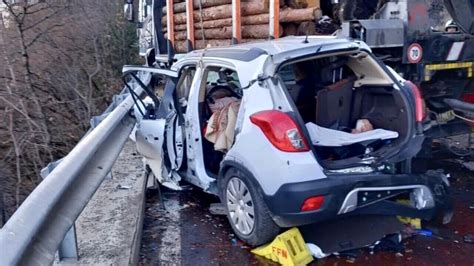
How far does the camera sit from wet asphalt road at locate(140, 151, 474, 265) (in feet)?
14.3

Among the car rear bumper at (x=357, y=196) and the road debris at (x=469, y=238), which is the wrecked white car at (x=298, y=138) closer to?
the car rear bumper at (x=357, y=196)

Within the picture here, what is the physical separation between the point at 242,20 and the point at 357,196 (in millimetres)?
5165

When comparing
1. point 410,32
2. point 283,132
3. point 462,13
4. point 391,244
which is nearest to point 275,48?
point 283,132

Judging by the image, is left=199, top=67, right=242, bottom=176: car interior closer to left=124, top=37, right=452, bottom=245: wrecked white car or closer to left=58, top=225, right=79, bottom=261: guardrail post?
left=124, top=37, right=452, bottom=245: wrecked white car

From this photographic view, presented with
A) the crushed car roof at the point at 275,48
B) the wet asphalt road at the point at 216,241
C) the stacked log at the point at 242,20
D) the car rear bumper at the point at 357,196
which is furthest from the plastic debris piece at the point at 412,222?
the stacked log at the point at 242,20

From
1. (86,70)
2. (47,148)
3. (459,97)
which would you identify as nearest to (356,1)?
(459,97)

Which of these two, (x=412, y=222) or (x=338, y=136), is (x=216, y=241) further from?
(x=412, y=222)

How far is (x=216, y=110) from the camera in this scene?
5543mm

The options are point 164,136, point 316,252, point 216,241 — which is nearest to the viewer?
point 316,252

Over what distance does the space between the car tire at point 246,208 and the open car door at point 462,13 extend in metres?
4.03

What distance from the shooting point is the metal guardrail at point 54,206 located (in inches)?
89.6

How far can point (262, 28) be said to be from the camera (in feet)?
27.1

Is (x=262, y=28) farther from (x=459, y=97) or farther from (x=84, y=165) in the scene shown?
(x=84, y=165)

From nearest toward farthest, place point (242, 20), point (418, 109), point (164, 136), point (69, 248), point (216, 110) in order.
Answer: point (69, 248) < point (418, 109) < point (216, 110) < point (164, 136) < point (242, 20)
